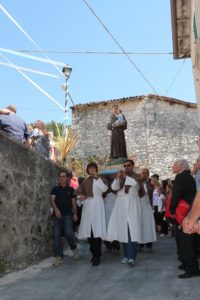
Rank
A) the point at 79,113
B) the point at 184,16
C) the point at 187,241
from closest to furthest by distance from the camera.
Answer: the point at 187,241, the point at 184,16, the point at 79,113

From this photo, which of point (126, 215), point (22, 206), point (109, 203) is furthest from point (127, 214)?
point (22, 206)

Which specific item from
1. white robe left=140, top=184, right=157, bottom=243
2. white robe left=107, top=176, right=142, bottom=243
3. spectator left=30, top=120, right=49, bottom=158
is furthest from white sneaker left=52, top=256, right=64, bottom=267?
spectator left=30, top=120, right=49, bottom=158

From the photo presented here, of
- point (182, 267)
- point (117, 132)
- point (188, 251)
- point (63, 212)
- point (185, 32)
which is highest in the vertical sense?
point (185, 32)

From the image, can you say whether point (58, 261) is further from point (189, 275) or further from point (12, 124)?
point (12, 124)

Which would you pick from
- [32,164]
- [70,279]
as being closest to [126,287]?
[70,279]

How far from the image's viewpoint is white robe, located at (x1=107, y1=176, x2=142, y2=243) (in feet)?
22.6

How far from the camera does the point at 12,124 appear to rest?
327 inches

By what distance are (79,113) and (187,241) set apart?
22015mm

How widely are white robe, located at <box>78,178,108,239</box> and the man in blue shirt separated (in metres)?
1.84

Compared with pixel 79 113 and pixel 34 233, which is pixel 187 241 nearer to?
pixel 34 233

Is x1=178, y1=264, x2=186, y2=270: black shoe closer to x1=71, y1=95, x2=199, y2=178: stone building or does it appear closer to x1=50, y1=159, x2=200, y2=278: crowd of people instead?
x1=50, y1=159, x2=200, y2=278: crowd of people

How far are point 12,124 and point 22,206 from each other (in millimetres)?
1746

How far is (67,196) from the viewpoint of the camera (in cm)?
789

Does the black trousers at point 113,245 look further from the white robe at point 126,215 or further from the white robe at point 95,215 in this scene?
the white robe at point 126,215
